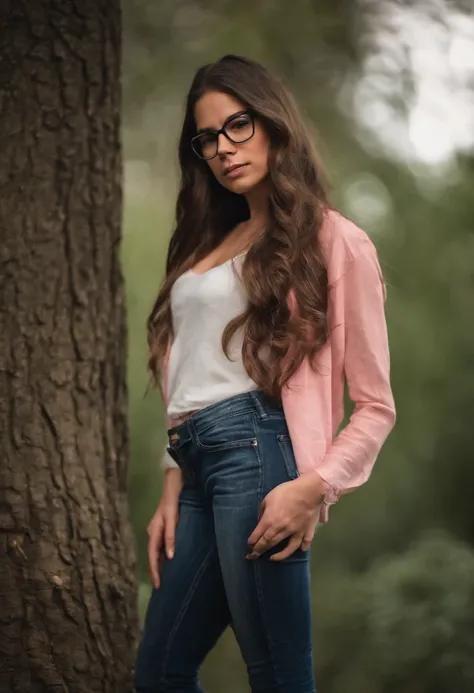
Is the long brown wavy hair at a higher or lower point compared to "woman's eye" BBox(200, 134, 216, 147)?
lower

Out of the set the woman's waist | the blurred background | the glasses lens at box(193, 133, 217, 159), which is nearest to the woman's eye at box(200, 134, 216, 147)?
the glasses lens at box(193, 133, 217, 159)

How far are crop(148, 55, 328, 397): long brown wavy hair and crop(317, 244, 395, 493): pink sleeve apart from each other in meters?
0.06

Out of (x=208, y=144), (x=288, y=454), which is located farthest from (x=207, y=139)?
(x=288, y=454)

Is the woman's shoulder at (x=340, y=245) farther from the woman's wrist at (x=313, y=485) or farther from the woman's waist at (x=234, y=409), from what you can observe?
the woman's wrist at (x=313, y=485)

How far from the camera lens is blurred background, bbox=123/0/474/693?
425cm

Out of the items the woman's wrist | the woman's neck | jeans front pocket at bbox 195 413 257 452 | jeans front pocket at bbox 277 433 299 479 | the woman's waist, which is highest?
the woman's neck

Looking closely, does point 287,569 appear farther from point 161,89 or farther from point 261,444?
point 161,89

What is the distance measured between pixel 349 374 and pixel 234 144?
1.92ft

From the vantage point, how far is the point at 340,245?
2.08 metres

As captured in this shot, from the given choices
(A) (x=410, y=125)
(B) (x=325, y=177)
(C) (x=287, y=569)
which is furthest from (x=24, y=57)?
(A) (x=410, y=125)

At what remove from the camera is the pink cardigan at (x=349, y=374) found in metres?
2.01

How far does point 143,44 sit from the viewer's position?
4.29 meters

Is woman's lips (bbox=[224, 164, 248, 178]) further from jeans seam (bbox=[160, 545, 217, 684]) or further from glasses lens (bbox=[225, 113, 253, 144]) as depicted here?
jeans seam (bbox=[160, 545, 217, 684])

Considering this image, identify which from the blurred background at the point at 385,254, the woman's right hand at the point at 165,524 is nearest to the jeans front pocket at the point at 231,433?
the woman's right hand at the point at 165,524
